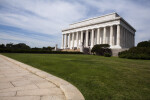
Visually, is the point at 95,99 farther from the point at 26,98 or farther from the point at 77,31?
the point at 77,31

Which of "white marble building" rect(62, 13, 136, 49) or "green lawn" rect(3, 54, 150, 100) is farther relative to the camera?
"white marble building" rect(62, 13, 136, 49)

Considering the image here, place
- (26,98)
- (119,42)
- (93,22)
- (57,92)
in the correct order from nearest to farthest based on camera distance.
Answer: (26,98), (57,92), (119,42), (93,22)

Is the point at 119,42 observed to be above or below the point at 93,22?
below

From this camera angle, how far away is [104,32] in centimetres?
4984

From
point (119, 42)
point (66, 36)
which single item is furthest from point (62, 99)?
point (66, 36)

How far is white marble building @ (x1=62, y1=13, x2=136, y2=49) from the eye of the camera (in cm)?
4597

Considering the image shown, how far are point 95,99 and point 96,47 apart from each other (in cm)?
3783

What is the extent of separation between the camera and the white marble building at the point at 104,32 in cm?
4597

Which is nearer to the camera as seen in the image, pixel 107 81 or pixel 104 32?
pixel 107 81

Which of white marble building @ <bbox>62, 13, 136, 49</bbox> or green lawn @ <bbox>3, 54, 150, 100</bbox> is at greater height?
white marble building @ <bbox>62, 13, 136, 49</bbox>

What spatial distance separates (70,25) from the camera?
7069cm

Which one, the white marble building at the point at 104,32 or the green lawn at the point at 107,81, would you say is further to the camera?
the white marble building at the point at 104,32

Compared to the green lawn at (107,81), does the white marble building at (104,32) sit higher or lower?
higher

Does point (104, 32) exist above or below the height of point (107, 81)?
above
